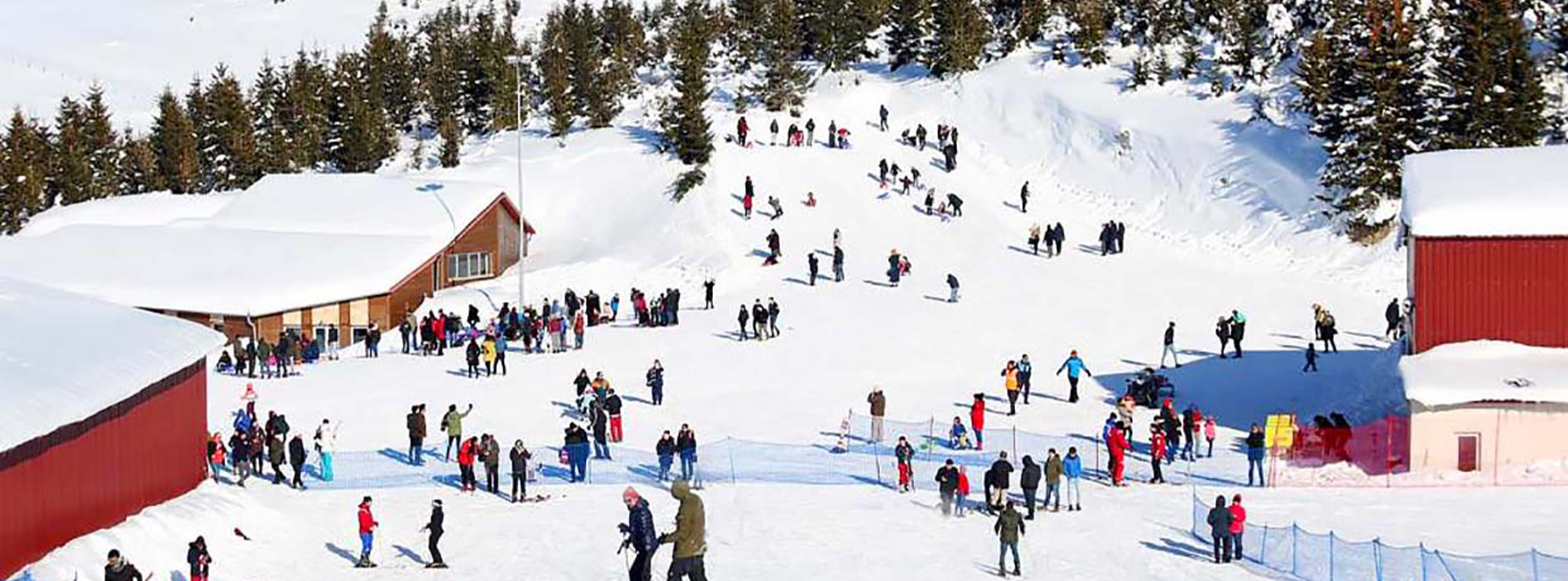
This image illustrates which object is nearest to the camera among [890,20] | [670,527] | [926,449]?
[670,527]

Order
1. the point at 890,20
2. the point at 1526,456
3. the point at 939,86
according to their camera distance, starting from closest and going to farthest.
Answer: the point at 1526,456
the point at 939,86
the point at 890,20

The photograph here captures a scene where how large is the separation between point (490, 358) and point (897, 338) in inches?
373

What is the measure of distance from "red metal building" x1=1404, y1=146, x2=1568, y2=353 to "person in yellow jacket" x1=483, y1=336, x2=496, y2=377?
18.4 m

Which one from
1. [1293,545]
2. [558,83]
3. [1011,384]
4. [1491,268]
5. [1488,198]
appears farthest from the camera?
[558,83]

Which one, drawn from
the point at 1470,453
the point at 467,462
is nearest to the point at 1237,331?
the point at 1470,453

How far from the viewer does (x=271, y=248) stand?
5081 centimetres

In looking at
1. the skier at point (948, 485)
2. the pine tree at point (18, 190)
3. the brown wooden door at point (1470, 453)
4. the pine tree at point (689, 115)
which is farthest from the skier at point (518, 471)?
the pine tree at point (18, 190)

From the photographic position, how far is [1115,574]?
73.8 feet

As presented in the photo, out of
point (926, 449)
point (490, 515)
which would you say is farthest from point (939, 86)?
point (490, 515)

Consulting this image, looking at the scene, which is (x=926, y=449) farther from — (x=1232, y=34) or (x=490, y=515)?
(x=1232, y=34)

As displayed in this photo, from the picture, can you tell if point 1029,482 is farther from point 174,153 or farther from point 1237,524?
point 174,153

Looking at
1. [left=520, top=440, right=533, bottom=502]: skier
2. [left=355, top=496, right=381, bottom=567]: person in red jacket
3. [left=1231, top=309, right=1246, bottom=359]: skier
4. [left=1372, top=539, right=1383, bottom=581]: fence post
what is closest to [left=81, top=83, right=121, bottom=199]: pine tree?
[left=1231, top=309, right=1246, bottom=359]: skier

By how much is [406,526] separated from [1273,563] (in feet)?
39.4

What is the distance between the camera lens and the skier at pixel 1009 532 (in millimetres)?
22109
